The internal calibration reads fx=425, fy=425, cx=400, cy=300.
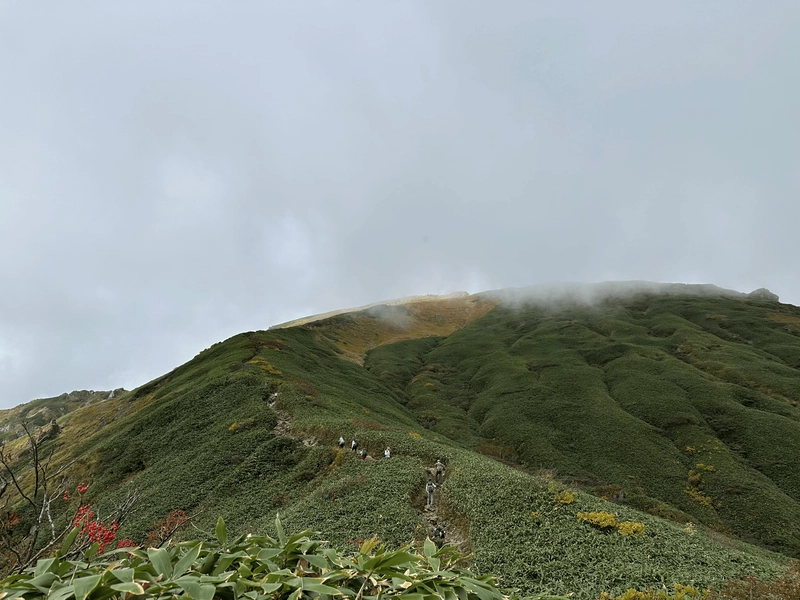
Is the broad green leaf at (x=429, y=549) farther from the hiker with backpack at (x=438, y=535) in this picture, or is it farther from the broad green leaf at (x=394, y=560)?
the hiker with backpack at (x=438, y=535)

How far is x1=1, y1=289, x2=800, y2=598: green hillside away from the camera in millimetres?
15742

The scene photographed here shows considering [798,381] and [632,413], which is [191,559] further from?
[798,381]

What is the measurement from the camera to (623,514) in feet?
54.4

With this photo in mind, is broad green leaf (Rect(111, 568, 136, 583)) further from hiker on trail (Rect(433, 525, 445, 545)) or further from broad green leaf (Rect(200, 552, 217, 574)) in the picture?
hiker on trail (Rect(433, 525, 445, 545))

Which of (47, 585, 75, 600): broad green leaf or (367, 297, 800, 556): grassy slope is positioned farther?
(367, 297, 800, 556): grassy slope

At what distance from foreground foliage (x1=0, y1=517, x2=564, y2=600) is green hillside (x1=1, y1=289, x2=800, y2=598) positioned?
10.9 metres

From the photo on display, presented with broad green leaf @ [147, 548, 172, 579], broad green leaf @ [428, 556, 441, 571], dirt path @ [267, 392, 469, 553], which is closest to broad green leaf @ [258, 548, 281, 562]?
broad green leaf @ [147, 548, 172, 579]

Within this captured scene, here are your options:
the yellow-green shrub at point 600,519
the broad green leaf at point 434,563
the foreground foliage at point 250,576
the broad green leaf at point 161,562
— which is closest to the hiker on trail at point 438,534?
the yellow-green shrub at point 600,519

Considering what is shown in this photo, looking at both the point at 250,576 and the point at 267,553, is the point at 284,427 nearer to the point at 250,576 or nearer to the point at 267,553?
the point at 267,553

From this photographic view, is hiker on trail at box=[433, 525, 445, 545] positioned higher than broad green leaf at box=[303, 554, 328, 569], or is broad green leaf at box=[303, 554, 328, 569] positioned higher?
broad green leaf at box=[303, 554, 328, 569]

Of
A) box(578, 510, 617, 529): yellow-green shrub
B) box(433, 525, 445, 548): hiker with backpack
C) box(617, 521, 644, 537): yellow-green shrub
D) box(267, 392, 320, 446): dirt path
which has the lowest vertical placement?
box(433, 525, 445, 548): hiker with backpack

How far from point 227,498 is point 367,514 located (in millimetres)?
11784

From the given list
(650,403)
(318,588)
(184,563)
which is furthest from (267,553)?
(650,403)

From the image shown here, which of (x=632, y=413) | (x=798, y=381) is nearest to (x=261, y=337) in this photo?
(x=632, y=413)
